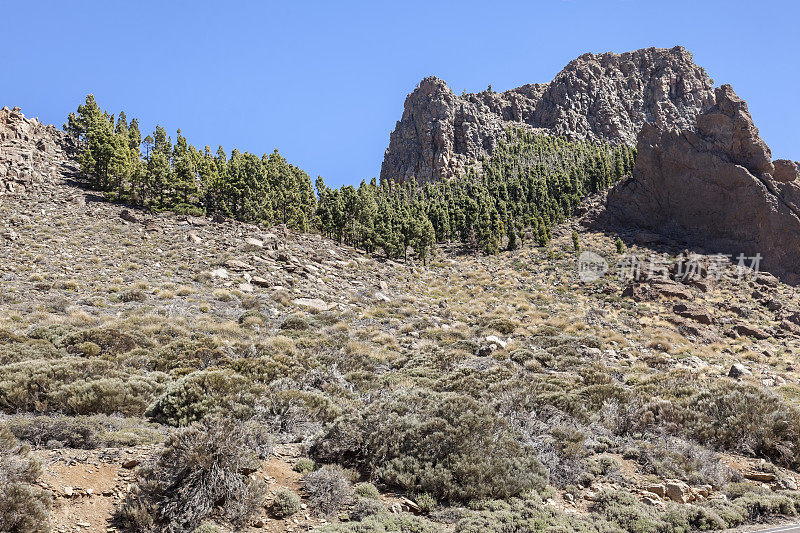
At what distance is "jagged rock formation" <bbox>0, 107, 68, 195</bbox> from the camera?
43031mm

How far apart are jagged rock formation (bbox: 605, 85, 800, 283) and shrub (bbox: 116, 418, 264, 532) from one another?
70.6 meters

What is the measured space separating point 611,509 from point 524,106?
160 metres

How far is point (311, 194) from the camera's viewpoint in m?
67.9

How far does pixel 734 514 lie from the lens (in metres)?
7.52

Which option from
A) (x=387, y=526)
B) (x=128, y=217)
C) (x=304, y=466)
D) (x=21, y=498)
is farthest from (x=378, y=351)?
(x=128, y=217)

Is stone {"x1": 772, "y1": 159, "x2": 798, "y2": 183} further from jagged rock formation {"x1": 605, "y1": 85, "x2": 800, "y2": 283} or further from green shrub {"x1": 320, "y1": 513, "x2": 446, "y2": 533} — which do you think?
green shrub {"x1": 320, "y1": 513, "x2": 446, "y2": 533}

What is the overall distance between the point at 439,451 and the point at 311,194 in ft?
208

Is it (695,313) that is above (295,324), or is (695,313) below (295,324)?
above

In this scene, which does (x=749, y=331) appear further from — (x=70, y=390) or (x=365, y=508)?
(x=70, y=390)

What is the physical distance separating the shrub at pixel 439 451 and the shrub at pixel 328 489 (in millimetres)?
844

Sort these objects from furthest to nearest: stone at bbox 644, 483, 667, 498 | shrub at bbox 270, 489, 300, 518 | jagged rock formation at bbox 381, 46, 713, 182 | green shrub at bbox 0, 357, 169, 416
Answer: jagged rock formation at bbox 381, 46, 713, 182
green shrub at bbox 0, 357, 169, 416
stone at bbox 644, 483, 667, 498
shrub at bbox 270, 489, 300, 518

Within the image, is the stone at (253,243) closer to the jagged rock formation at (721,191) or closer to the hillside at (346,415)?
the hillside at (346,415)

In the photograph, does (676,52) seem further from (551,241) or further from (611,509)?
(611,509)

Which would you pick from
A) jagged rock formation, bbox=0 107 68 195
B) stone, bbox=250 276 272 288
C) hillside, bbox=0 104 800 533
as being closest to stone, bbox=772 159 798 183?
hillside, bbox=0 104 800 533
